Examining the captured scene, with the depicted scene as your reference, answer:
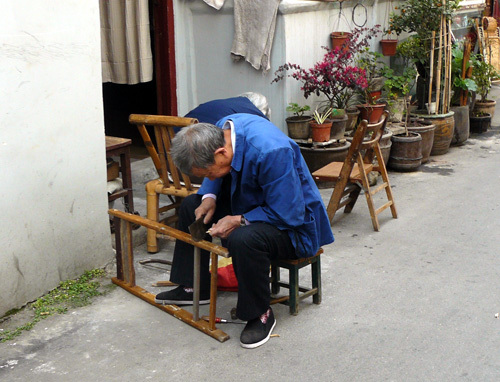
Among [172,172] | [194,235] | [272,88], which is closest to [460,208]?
[272,88]

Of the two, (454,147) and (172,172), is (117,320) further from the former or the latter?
(454,147)

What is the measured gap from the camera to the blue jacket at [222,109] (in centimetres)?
477

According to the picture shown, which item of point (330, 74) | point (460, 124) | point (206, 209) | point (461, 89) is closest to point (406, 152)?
point (330, 74)

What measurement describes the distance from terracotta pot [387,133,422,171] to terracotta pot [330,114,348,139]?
2.02 feet

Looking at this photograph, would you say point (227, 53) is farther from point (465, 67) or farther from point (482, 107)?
point (482, 107)

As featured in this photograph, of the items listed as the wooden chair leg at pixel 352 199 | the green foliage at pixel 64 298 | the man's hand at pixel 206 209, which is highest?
the man's hand at pixel 206 209

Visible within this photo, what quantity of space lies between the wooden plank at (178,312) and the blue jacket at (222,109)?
129 cm

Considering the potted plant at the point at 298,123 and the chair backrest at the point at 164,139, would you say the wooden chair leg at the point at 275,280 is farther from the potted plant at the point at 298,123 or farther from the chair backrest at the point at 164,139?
the potted plant at the point at 298,123

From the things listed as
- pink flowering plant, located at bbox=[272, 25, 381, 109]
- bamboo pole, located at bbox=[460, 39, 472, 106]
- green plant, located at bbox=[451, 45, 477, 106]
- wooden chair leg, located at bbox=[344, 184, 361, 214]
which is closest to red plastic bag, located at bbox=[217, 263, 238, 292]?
wooden chair leg, located at bbox=[344, 184, 361, 214]

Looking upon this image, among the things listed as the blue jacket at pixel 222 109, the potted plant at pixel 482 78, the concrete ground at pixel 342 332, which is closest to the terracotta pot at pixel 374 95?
the potted plant at pixel 482 78

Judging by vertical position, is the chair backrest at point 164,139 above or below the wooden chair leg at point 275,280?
above

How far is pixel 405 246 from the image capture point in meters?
5.12

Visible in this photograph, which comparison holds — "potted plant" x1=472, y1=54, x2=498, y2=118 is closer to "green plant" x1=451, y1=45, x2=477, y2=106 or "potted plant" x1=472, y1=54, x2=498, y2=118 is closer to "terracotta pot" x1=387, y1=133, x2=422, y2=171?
"green plant" x1=451, y1=45, x2=477, y2=106

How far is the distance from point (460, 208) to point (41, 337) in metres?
3.82
